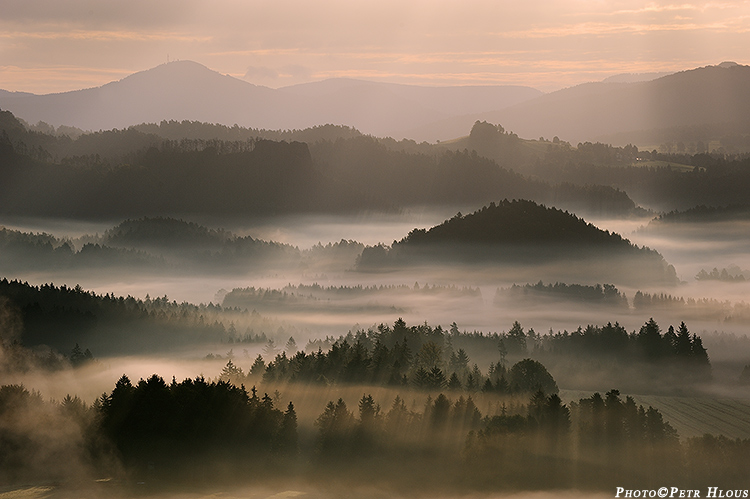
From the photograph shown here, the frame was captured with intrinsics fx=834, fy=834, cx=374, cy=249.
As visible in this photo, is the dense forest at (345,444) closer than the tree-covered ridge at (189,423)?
No

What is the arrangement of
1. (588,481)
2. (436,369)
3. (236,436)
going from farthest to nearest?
1. (436,369)
2. (588,481)
3. (236,436)

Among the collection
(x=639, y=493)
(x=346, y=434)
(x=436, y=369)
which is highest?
(x=436, y=369)

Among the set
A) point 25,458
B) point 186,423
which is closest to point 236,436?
point 186,423

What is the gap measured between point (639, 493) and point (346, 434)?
55.0m

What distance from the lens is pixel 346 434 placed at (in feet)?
521

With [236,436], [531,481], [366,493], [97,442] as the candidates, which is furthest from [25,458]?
[531,481]

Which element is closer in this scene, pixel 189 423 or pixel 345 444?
pixel 189 423

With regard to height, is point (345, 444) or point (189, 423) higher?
point (189, 423)

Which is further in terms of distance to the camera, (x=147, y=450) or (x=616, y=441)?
(x=616, y=441)

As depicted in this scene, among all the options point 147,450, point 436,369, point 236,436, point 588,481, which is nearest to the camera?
point 147,450

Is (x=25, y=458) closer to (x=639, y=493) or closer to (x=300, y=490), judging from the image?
(x=300, y=490)

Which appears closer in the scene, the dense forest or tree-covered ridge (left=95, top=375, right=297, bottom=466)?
tree-covered ridge (left=95, top=375, right=297, bottom=466)

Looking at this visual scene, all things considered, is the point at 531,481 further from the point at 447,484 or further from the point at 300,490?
the point at 300,490

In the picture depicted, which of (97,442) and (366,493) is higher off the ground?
(97,442)
